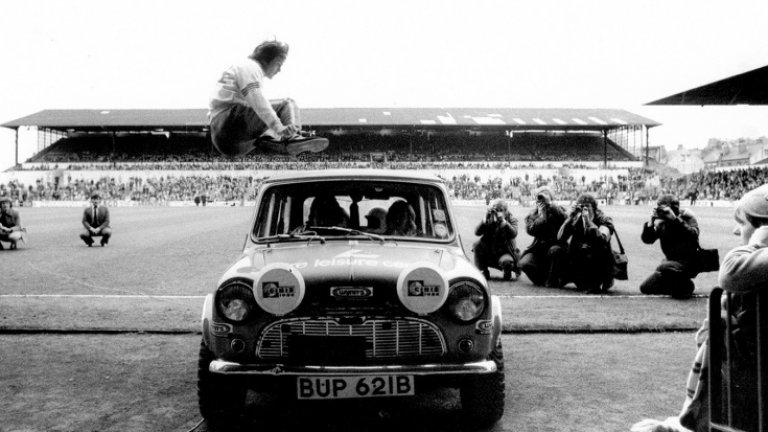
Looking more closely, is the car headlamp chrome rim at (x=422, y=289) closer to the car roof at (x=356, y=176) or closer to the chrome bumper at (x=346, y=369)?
the chrome bumper at (x=346, y=369)

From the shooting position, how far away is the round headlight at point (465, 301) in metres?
4.09

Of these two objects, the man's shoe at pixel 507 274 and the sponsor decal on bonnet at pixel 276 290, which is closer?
the sponsor decal on bonnet at pixel 276 290

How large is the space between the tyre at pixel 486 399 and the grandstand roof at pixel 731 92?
12.3 meters

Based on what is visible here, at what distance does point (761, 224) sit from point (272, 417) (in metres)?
3.18

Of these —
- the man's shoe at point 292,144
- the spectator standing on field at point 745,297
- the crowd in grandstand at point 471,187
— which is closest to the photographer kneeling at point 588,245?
the man's shoe at point 292,144

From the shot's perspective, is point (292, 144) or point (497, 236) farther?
point (497, 236)

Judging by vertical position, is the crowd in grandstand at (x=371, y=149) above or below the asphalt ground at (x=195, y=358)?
above

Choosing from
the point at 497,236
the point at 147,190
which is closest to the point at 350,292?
the point at 497,236

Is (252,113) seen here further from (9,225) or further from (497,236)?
(9,225)

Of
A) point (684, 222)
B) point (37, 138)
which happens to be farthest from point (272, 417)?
point (37, 138)

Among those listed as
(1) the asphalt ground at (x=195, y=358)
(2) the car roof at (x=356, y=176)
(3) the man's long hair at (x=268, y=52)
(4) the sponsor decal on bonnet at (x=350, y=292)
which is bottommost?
(1) the asphalt ground at (x=195, y=358)

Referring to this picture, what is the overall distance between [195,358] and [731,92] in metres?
15.5

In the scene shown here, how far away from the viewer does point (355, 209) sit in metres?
5.45

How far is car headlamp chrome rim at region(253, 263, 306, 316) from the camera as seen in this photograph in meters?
3.94
